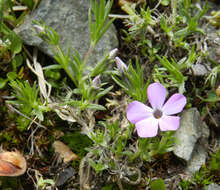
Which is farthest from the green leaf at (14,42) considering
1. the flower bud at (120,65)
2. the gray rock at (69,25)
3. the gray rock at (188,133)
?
the gray rock at (188,133)

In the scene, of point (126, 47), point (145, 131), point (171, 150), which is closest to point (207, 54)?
point (126, 47)

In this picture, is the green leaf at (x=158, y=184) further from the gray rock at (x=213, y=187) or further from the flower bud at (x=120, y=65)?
the flower bud at (x=120, y=65)

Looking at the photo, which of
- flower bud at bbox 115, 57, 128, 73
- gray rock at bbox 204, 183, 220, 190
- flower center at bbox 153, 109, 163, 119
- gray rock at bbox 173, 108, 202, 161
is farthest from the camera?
gray rock at bbox 173, 108, 202, 161

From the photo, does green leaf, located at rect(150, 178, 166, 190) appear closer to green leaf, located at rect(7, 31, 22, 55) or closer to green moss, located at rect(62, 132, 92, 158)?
green moss, located at rect(62, 132, 92, 158)

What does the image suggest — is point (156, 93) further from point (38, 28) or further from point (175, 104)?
point (38, 28)

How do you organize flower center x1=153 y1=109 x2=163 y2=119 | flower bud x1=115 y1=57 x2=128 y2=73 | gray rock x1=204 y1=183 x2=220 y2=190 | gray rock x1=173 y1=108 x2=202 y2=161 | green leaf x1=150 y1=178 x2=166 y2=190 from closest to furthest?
flower center x1=153 y1=109 x2=163 y2=119 < flower bud x1=115 y1=57 x2=128 y2=73 < green leaf x1=150 y1=178 x2=166 y2=190 < gray rock x1=204 y1=183 x2=220 y2=190 < gray rock x1=173 y1=108 x2=202 y2=161

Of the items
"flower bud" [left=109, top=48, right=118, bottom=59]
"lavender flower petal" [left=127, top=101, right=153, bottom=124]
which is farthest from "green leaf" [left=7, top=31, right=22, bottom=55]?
"lavender flower petal" [left=127, top=101, right=153, bottom=124]
